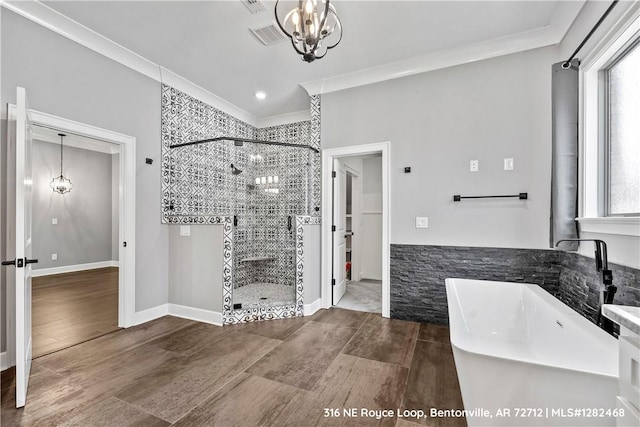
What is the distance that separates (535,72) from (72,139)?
8.01 m

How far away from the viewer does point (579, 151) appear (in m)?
2.22

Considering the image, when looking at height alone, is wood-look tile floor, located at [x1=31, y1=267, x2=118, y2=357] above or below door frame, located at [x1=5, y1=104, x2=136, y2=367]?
below

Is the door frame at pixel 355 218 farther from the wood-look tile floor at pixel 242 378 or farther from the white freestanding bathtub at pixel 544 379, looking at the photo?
the white freestanding bathtub at pixel 544 379

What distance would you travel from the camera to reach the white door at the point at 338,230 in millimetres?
3742

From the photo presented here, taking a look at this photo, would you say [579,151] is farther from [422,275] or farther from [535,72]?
[422,275]

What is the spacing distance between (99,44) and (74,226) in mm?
5255

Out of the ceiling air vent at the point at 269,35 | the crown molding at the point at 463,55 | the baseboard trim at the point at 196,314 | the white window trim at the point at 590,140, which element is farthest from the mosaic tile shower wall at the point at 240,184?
the white window trim at the point at 590,140

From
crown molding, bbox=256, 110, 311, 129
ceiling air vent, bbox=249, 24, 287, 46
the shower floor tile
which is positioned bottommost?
the shower floor tile

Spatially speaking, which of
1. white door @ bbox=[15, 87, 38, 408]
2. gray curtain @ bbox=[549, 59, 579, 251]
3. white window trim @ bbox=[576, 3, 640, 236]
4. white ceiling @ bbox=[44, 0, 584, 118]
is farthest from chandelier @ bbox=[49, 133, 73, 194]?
white window trim @ bbox=[576, 3, 640, 236]

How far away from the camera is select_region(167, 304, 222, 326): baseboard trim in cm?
314

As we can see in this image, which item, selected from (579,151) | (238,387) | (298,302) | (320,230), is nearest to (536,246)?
(579,151)

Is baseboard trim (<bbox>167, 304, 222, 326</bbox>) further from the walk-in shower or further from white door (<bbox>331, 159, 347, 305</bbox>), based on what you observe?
white door (<bbox>331, 159, 347, 305</bbox>)

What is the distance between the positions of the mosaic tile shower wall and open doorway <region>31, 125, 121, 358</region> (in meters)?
1.51

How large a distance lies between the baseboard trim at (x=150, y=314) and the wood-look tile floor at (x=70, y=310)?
0.21m
